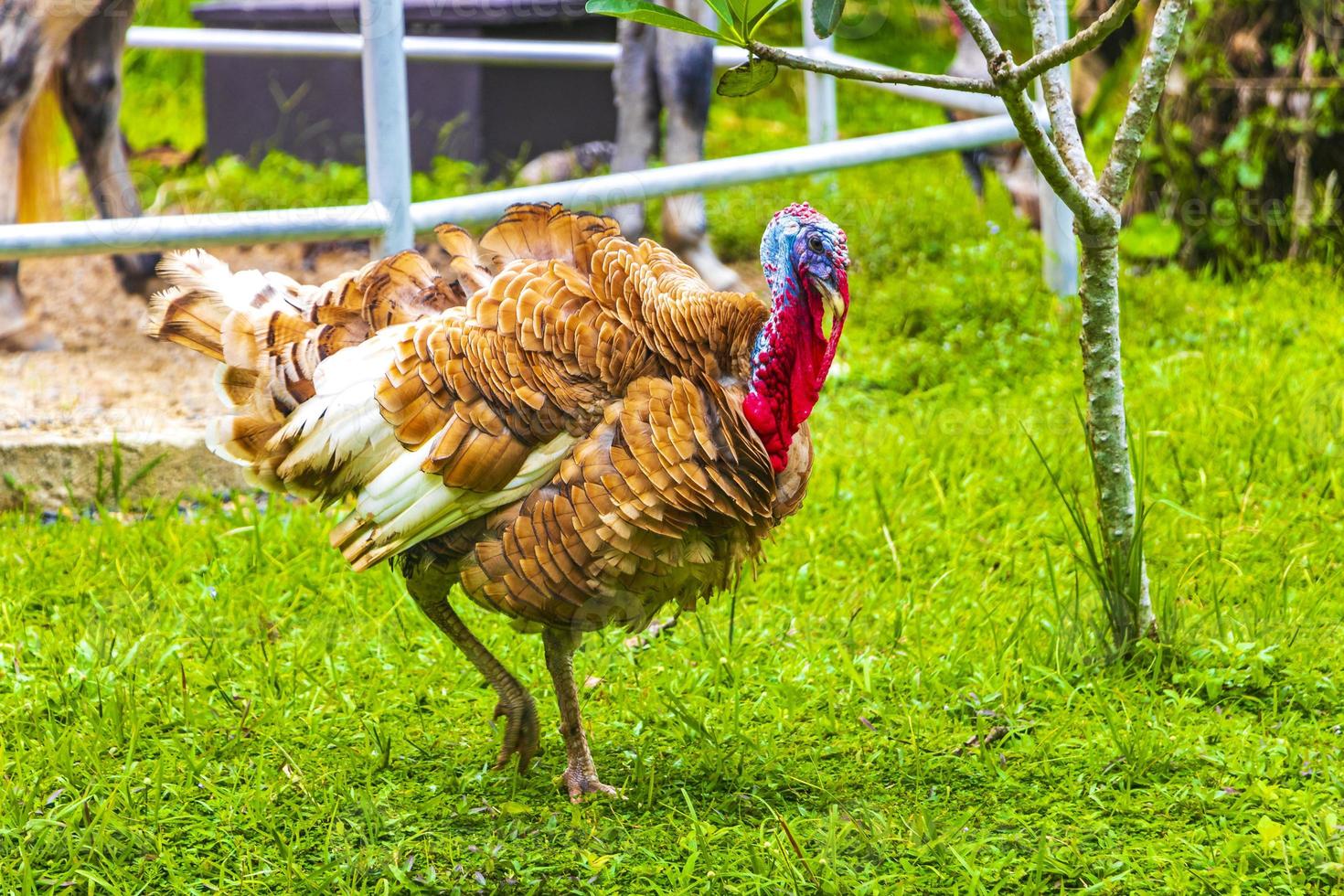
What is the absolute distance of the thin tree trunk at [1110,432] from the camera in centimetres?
303


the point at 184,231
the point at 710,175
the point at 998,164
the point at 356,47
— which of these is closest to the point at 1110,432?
the point at 710,175

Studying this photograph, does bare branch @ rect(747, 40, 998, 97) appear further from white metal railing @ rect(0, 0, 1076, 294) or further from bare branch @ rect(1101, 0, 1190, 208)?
white metal railing @ rect(0, 0, 1076, 294)

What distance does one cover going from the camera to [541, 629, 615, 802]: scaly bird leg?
9.46 ft

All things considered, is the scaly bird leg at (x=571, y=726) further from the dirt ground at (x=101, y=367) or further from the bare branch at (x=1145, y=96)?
the dirt ground at (x=101, y=367)

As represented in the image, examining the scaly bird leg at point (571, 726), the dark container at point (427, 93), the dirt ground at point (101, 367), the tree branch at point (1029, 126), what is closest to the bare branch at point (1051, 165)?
the tree branch at point (1029, 126)

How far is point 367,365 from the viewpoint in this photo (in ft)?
9.27

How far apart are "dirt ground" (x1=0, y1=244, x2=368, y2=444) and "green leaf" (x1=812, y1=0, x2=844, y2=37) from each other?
8.01 feet

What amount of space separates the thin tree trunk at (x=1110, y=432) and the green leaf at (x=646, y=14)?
1.05 meters

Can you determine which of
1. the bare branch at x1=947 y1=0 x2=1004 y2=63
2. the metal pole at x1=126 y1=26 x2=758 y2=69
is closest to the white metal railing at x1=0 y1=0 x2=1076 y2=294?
the metal pole at x1=126 y1=26 x2=758 y2=69

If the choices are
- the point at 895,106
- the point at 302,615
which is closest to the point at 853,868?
the point at 302,615

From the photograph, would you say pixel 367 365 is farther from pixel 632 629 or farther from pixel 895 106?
pixel 895 106

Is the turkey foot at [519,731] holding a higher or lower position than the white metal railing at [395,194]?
lower

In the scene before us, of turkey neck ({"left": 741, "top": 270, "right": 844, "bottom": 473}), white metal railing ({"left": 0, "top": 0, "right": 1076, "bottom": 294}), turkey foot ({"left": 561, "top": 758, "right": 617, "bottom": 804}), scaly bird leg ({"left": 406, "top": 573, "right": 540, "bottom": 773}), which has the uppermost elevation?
white metal railing ({"left": 0, "top": 0, "right": 1076, "bottom": 294})

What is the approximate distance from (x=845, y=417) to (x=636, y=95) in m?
1.60
